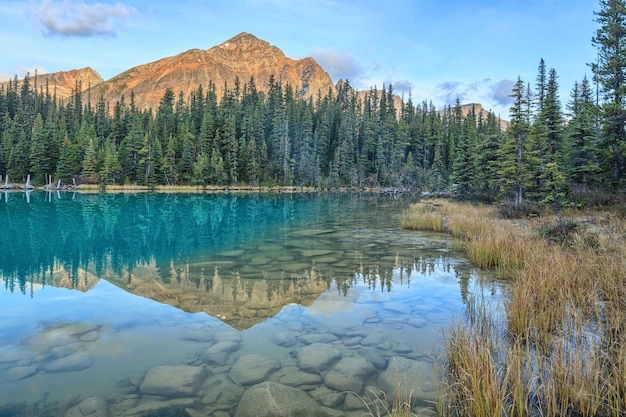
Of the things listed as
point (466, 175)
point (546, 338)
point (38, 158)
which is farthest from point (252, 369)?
point (38, 158)

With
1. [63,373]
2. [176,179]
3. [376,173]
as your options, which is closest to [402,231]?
[63,373]

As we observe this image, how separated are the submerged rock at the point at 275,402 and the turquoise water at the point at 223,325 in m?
0.03

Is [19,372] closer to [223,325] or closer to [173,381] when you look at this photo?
[173,381]

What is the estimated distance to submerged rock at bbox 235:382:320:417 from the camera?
5148 mm

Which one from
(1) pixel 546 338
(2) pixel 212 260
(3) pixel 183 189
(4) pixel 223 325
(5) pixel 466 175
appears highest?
(5) pixel 466 175

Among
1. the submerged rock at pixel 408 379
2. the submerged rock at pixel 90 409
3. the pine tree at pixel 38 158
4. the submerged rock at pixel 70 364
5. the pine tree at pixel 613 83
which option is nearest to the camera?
the submerged rock at pixel 90 409

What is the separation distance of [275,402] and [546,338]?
4547 mm

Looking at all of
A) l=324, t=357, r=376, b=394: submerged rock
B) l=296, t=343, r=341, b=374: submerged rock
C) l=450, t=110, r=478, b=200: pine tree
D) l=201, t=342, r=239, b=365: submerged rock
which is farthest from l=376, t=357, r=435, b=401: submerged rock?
l=450, t=110, r=478, b=200: pine tree

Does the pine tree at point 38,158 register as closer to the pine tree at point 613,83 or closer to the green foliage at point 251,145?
the green foliage at point 251,145

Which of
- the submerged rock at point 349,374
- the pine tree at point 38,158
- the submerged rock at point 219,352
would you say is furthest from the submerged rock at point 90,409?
the pine tree at point 38,158

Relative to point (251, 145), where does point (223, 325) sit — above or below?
below

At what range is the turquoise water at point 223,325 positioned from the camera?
18.4 feet

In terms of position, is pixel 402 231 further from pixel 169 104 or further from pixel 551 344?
pixel 169 104

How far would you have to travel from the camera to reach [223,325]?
855 centimetres
